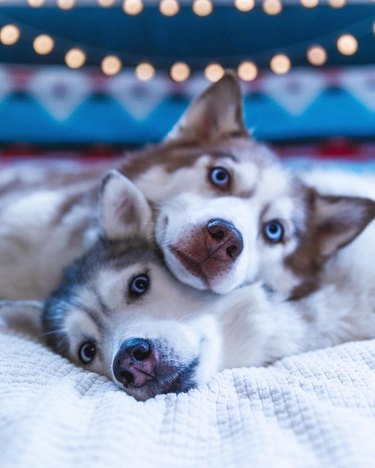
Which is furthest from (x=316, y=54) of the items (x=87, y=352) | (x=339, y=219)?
(x=87, y=352)

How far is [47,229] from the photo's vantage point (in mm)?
1974

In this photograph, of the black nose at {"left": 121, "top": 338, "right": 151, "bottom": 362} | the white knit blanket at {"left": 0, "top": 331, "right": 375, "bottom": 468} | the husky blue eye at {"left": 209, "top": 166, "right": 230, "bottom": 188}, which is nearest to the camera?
the white knit blanket at {"left": 0, "top": 331, "right": 375, "bottom": 468}

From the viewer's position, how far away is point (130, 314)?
131cm

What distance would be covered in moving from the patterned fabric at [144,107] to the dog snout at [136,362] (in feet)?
5.82

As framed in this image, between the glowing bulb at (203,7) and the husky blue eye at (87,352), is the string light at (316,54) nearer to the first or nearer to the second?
the glowing bulb at (203,7)

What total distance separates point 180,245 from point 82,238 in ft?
1.92

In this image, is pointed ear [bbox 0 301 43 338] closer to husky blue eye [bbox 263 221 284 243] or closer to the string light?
husky blue eye [bbox 263 221 284 243]

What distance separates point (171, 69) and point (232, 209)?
167 centimetres

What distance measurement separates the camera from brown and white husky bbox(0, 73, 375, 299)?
1.37 m

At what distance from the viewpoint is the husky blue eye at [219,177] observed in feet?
5.43

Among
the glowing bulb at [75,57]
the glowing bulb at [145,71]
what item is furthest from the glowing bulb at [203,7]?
the glowing bulb at [75,57]

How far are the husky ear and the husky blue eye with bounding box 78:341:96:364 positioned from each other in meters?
0.31

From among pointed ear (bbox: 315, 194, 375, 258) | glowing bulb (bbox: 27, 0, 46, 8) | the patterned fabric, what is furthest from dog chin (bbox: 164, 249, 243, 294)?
glowing bulb (bbox: 27, 0, 46, 8)

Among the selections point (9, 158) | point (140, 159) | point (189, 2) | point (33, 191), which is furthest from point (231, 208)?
point (189, 2)
